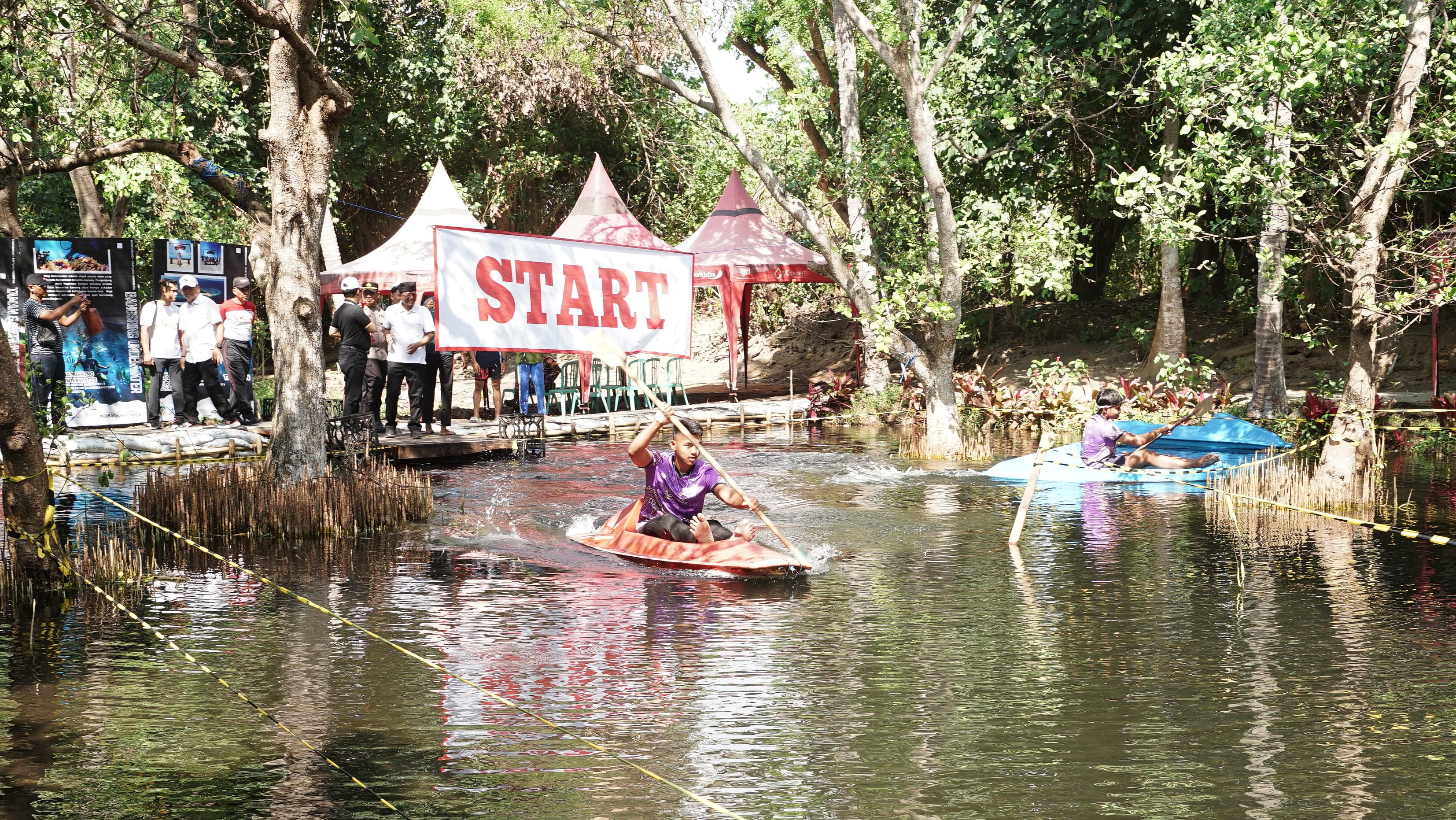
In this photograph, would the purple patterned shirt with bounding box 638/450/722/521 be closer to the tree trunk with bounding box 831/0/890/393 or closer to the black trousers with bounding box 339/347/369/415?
the black trousers with bounding box 339/347/369/415

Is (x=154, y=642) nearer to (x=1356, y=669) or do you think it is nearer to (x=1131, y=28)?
(x=1356, y=669)

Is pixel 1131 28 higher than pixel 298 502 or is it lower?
higher

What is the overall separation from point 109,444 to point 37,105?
7.16 m

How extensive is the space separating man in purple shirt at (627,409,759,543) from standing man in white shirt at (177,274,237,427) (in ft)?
29.7

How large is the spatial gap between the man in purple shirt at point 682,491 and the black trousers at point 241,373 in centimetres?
951

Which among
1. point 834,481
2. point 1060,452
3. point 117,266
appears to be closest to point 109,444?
point 117,266

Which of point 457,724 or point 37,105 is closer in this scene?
point 457,724

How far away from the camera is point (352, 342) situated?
16562mm

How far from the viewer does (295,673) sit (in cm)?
749

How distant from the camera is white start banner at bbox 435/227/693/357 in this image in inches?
527

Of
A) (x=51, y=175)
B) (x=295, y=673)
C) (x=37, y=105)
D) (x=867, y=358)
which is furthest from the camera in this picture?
(x=51, y=175)

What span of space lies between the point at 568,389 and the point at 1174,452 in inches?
406

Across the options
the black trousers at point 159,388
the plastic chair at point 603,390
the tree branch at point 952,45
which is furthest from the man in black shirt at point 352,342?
the tree branch at point 952,45

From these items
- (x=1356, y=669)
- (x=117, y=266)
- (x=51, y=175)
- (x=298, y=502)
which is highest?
(x=51, y=175)
